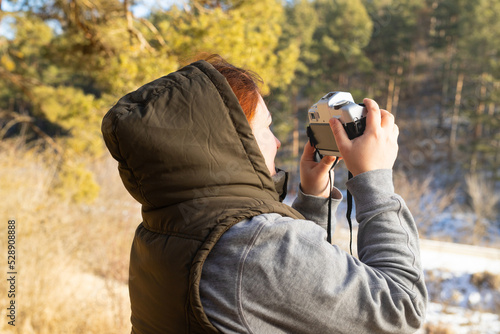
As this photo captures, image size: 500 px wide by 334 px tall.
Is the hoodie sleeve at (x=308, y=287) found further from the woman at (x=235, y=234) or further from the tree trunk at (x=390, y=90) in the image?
the tree trunk at (x=390, y=90)

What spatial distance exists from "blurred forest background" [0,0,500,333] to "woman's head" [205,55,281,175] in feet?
1.14

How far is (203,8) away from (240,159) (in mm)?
5386

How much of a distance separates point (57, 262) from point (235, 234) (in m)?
3.71

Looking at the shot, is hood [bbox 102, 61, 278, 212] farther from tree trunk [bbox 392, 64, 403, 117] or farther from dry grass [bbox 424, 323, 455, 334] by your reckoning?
tree trunk [bbox 392, 64, 403, 117]

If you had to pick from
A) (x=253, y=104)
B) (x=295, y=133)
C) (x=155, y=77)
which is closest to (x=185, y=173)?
(x=253, y=104)

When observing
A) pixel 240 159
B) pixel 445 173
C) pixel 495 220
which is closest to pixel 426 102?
pixel 445 173

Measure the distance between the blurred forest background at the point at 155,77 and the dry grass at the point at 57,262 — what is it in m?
0.02

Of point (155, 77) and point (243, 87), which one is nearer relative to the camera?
point (243, 87)

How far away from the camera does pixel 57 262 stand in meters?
3.87

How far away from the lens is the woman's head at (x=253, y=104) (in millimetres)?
929

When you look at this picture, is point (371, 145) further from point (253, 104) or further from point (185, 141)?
point (185, 141)

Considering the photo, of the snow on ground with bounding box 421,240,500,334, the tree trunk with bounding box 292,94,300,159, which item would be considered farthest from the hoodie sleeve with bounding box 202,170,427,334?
the tree trunk with bounding box 292,94,300,159

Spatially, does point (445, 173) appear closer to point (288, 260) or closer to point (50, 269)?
point (50, 269)

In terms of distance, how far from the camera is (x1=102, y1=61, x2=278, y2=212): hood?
77 centimetres
